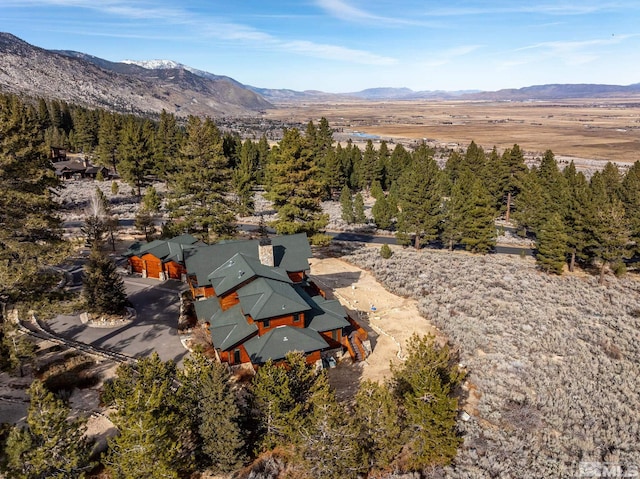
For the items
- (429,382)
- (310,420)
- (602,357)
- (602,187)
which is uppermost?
(602,187)

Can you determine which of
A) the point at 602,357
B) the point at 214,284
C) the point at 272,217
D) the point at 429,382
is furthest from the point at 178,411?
the point at 272,217

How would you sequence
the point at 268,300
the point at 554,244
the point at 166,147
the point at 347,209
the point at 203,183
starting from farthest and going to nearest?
the point at 166,147
the point at 347,209
the point at 554,244
the point at 203,183
the point at 268,300

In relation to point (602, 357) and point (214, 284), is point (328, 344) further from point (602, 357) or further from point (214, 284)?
point (602, 357)

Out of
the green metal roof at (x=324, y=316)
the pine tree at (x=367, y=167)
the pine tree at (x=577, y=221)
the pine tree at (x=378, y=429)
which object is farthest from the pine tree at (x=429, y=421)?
the pine tree at (x=367, y=167)

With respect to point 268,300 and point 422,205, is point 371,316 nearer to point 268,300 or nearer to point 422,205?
point 268,300

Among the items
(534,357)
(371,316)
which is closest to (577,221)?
(534,357)

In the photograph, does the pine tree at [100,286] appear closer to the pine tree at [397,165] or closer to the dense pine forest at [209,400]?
the dense pine forest at [209,400]
